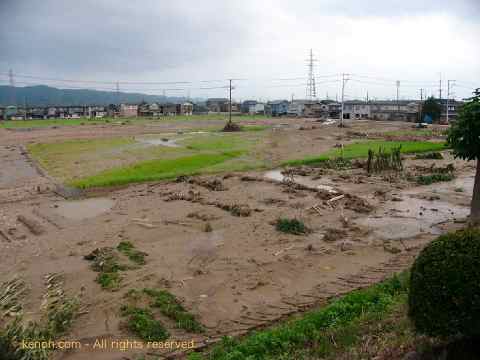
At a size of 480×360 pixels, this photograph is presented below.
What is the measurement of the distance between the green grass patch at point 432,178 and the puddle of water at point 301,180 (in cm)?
488

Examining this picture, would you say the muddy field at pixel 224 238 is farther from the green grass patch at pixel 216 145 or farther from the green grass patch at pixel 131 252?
the green grass patch at pixel 216 145

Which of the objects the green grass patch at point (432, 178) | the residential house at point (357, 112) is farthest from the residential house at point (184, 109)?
the green grass patch at point (432, 178)

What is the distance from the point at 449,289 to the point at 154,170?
22282mm

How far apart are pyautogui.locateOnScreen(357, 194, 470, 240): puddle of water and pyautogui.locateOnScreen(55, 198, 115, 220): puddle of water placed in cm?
982

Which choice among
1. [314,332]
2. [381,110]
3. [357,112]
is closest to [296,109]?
[357,112]

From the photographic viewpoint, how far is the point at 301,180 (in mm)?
22172

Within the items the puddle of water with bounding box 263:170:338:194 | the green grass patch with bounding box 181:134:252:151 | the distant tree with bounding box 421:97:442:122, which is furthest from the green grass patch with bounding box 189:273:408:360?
the distant tree with bounding box 421:97:442:122

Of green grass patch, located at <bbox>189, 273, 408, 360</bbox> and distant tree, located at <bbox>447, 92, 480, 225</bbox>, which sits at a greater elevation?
distant tree, located at <bbox>447, 92, 480, 225</bbox>

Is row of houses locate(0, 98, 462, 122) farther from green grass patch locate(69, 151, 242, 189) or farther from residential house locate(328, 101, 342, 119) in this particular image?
green grass patch locate(69, 151, 242, 189)

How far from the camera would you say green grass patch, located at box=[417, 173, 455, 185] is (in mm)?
21280

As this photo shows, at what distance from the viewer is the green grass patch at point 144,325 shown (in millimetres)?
7254

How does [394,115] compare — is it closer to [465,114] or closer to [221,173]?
[221,173]

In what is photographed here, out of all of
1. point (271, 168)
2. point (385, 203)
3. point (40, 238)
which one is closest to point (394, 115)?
point (271, 168)

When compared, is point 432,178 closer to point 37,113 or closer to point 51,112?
point 37,113
